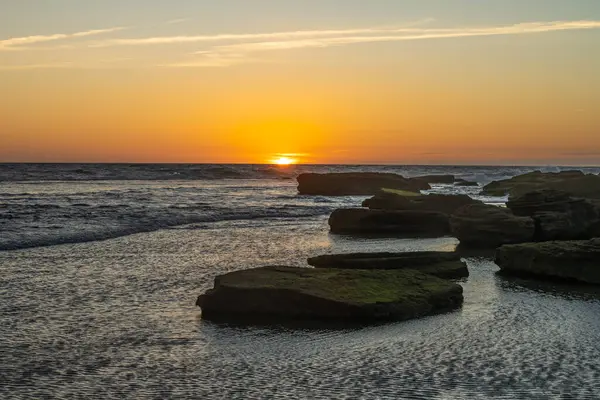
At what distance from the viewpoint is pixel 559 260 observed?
13.5 metres

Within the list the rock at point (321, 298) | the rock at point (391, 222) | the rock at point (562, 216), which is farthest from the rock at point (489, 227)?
the rock at point (321, 298)

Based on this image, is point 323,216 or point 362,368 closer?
point 362,368

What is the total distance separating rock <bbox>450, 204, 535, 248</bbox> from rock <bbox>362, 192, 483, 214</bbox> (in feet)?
29.8

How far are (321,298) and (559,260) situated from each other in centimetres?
599

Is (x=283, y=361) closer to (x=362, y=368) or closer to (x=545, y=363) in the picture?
(x=362, y=368)

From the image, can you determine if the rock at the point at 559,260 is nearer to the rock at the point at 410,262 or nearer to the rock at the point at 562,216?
the rock at the point at 410,262

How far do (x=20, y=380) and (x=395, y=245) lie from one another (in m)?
15.0

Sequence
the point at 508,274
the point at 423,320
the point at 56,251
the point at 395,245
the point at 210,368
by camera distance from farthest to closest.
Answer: the point at 395,245
the point at 56,251
the point at 508,274
the point at 423,320
the point at 210,368

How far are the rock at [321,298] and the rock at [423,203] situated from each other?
A: 60.3 feet

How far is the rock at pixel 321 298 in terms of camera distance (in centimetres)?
1008

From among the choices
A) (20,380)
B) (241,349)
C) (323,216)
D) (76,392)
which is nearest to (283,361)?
(241,349)

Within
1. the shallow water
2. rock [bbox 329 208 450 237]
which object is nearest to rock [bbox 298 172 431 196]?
rock [bbox 329 208 450 237]

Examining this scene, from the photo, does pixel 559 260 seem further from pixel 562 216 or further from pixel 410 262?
pixel 562 216

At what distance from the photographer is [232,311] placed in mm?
10539
